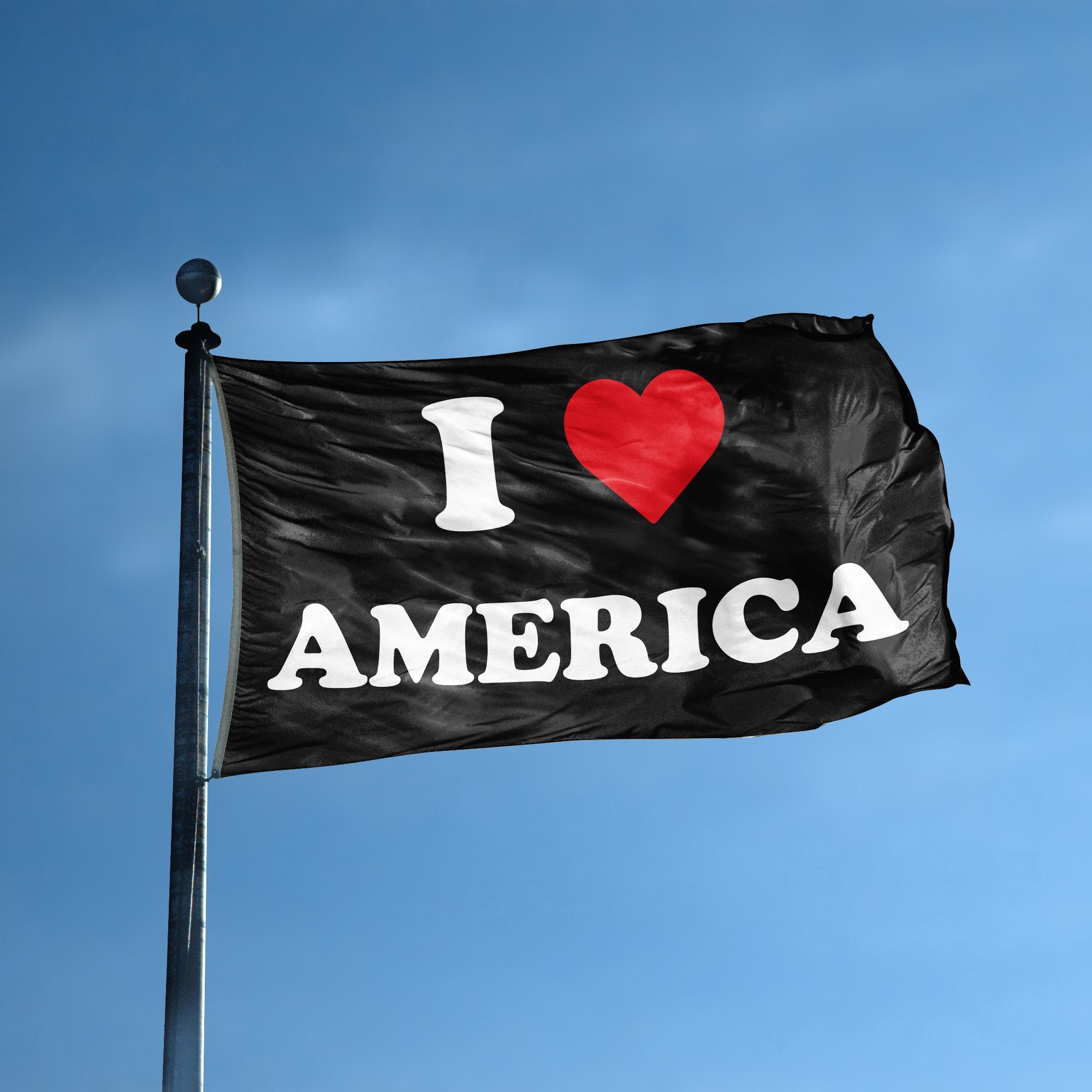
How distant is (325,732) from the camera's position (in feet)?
36.3

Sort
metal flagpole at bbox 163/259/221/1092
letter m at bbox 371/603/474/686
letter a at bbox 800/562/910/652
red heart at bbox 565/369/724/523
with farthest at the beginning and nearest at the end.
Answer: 1. red heart at bbox 565/369/724/523
2. letter a at bbox 800/562/910/652
3. letter m at bbox 371/603/474/686
4. metal flagpole at bbox 163/259/221/1092

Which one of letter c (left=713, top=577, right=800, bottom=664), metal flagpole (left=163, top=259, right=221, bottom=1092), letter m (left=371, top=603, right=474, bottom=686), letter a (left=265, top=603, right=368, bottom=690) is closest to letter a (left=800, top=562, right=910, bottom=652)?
letter c (left=713, top=577, right=800, bottom=664)

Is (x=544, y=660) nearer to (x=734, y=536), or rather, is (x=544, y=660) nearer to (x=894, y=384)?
(x=734, y=536)

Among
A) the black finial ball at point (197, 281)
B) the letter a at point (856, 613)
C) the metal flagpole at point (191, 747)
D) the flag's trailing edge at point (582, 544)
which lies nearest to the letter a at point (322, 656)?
the flag's trailing edge at point (582, 544)

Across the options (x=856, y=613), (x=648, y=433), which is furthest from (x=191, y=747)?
(x=856, y=613)

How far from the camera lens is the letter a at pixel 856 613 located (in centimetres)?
1245

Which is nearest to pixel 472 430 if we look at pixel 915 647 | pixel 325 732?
pixel 325 732

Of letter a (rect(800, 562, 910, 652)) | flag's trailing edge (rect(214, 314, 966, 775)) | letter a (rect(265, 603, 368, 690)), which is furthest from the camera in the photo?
letter a (rect(800, 562, 910, 652))

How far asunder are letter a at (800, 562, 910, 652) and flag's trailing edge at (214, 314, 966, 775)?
0.02 meters

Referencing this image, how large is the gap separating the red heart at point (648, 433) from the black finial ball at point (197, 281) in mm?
2991

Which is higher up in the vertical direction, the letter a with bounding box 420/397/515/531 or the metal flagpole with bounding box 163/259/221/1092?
the letter a with bounding box 420/397/515/531

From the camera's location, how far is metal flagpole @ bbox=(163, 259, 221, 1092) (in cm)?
939

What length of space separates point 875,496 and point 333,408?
4.48 metres

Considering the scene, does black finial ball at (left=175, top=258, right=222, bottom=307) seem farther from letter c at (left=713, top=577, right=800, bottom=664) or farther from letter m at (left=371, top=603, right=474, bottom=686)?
letter c at (left=713, top=577, right=800, bottom=664)
